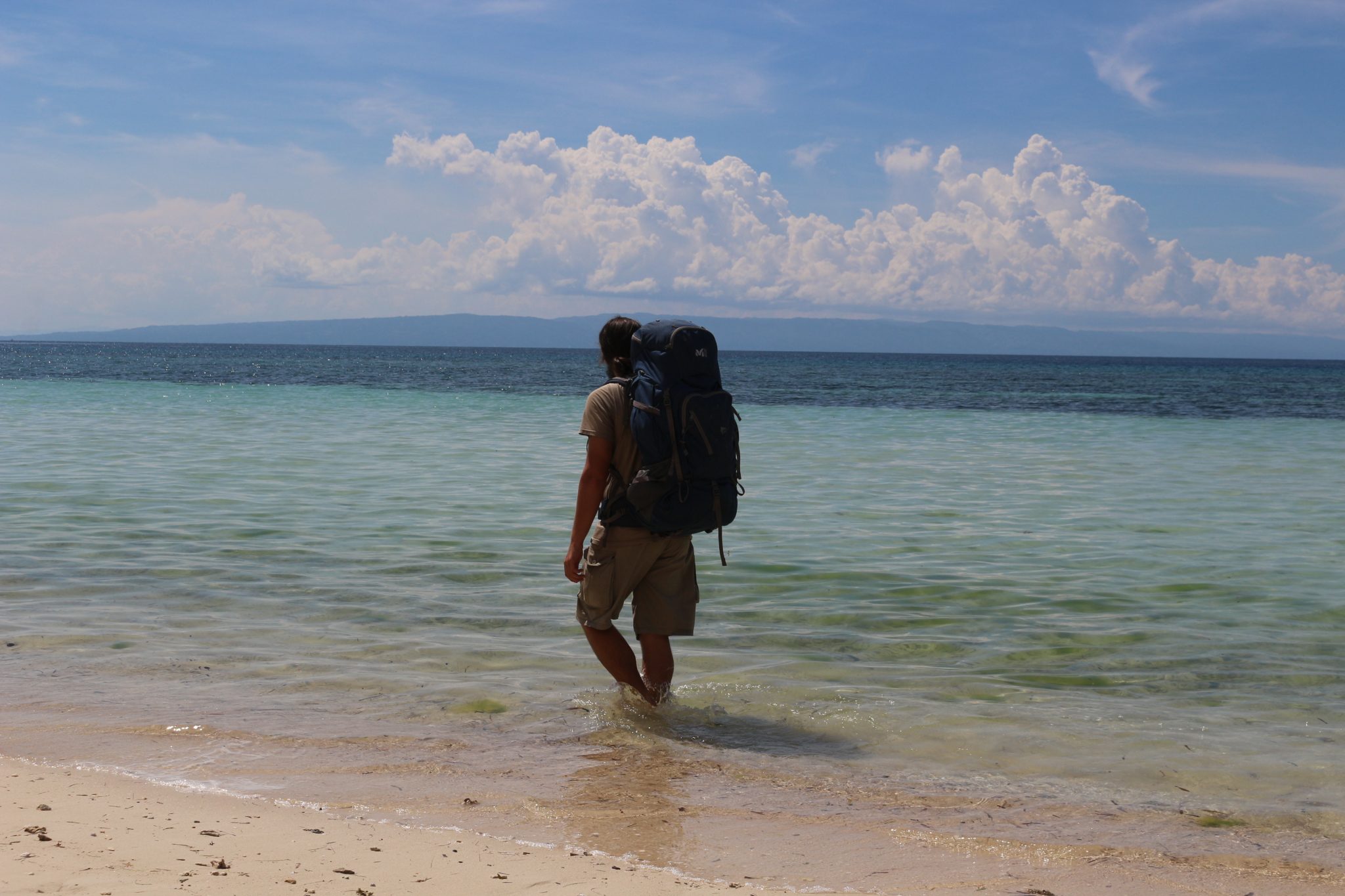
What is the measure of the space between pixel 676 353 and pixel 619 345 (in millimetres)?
470

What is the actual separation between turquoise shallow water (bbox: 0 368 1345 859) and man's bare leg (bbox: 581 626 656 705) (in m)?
0.23

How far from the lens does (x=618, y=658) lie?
18.7ft

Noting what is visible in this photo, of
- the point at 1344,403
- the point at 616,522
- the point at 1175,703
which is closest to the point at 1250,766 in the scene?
the point at 1175,703

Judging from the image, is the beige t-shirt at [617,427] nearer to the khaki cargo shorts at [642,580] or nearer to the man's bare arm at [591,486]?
the man's bare arm at [591,486]

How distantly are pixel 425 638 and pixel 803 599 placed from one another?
2825 mm

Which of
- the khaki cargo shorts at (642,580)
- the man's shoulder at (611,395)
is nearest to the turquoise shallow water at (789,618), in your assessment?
the khaki cargo shorts at (642,580)

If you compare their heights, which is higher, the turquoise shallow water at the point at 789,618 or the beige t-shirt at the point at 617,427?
the beige t-shirt at the point at 617,427

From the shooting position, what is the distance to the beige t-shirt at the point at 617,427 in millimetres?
5242

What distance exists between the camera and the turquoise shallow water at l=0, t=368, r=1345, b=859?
5.47m

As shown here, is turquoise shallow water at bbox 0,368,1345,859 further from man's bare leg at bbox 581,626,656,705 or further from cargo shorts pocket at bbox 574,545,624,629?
cargo shorts pocket at bbox 574,545,624,629

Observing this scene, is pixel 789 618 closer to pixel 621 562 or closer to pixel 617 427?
pixel 621 562

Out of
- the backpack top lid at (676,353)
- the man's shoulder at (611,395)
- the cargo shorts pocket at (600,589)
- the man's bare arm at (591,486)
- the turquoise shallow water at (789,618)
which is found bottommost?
the turquoise shallow water at (789,618)

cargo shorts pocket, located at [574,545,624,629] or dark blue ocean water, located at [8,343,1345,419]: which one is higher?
dark blue ocean water, located at [8,343,1345,419]

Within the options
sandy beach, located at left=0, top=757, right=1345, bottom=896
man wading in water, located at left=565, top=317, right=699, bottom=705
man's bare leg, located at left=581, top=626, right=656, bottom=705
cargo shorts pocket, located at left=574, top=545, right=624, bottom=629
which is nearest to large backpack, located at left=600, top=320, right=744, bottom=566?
man wading in water, located at left=565, top=317, right=699, bottom=705
